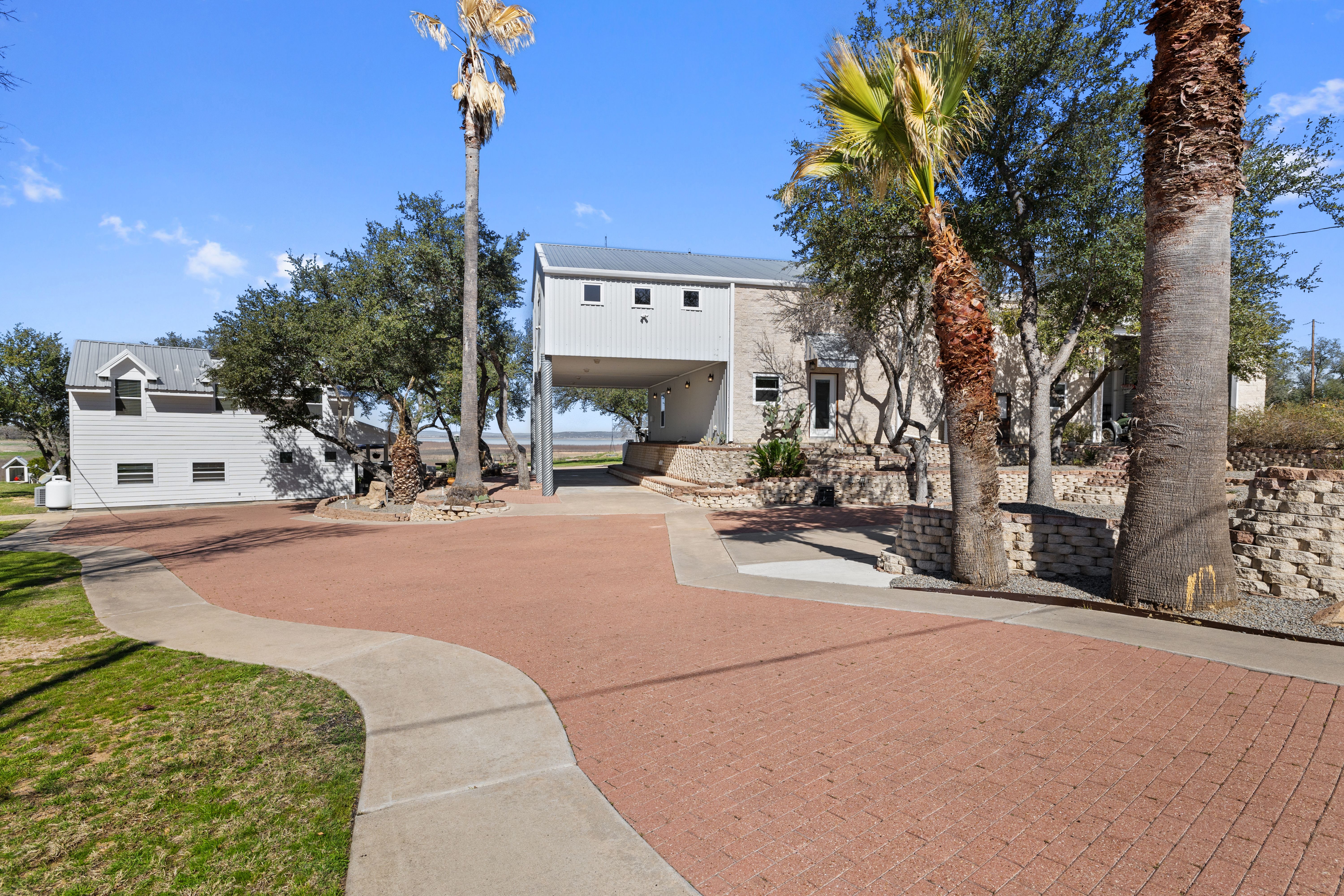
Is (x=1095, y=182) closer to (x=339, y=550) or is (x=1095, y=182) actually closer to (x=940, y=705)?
(x=940, y=705)

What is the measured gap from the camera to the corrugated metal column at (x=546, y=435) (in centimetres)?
2095

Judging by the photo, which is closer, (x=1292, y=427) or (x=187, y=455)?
(x=1292, y=427)

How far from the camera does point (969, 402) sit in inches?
290

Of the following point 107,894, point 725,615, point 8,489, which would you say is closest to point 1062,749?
point 725,615

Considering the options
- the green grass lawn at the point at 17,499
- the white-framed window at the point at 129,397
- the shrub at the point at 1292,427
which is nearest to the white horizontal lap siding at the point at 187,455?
the white-framed window at the point at 129,397

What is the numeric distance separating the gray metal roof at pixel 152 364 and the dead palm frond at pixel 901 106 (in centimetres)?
2554

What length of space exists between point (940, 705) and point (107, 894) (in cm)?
443

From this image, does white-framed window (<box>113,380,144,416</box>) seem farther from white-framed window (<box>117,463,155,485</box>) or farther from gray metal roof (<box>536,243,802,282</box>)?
gray metal roof (<box>536,243,802,282</box>)

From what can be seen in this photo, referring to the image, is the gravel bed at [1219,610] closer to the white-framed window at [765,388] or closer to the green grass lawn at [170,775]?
the green grass lawn at [170,775]

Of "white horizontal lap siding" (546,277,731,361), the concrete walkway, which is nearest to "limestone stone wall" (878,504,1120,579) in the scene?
the concrete walkway

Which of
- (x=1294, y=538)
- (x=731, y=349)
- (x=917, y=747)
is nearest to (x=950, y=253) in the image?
(x=1294, y=538)

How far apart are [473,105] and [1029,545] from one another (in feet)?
60.1

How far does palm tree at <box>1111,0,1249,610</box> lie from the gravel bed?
21 centimetres

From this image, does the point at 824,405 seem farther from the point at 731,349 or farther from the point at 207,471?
the point at 207,471
